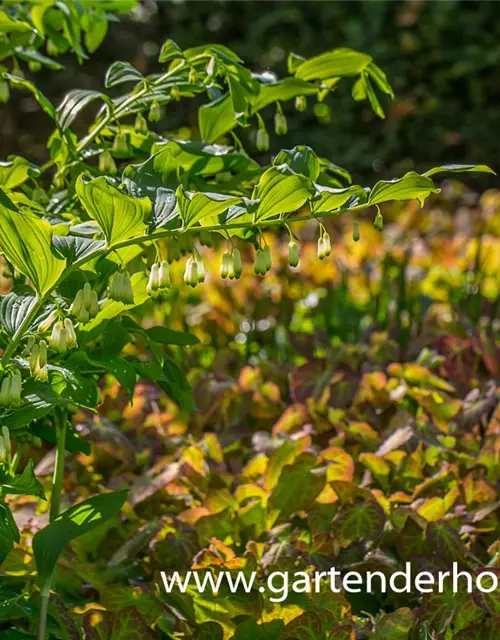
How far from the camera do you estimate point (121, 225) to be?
1246 millimetres

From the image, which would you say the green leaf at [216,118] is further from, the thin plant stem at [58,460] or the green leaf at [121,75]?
the thin plant stem at [58,460]

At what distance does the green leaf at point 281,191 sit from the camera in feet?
4.06

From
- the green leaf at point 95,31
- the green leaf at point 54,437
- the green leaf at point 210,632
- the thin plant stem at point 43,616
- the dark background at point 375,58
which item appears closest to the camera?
the thin plant stem at point 43,616

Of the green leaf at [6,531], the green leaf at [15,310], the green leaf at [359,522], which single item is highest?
the green leaf at [15,310]

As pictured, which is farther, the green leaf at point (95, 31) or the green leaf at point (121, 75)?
the green leaf at point (95, 31)

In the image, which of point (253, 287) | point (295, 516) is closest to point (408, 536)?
point (295, 516)

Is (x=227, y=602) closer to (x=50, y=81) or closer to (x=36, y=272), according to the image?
(x=36, y=272)

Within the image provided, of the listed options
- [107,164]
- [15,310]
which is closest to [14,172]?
[107,164]

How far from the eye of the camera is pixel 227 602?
1.62 m

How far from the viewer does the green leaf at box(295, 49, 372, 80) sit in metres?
1.69

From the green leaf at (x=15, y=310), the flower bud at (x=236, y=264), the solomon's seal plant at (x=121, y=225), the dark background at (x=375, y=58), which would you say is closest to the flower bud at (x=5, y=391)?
the solomon's seal plant at (x=121, y=225)

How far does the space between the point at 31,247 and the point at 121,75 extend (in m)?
0.49

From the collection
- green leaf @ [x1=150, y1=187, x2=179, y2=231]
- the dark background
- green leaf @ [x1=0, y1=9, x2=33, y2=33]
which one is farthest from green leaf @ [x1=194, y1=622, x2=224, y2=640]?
the dark background

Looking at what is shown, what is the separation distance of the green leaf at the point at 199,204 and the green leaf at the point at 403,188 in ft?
0.60
